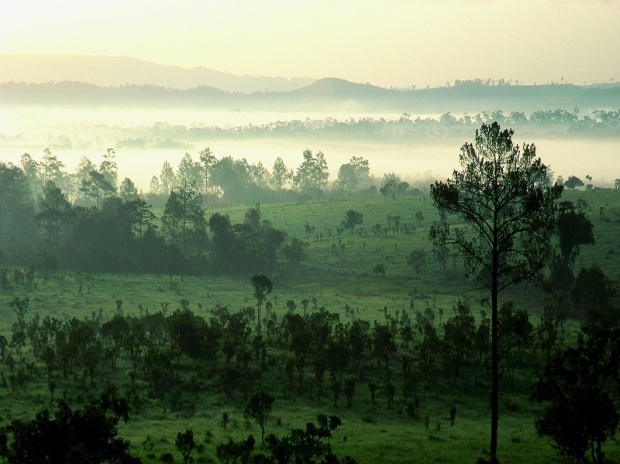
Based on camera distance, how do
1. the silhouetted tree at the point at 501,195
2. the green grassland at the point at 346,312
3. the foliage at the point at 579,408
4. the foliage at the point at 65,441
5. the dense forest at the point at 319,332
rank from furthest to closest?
1. the green grassland at the point at 346,312
2. the dense forest at the point at 319,332
3. the silhouetted tree at the point at 501,195
4. the foliage at the point at 579,408
5. the foliage at the point at 65,441

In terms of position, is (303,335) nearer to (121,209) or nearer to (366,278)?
(366,278)

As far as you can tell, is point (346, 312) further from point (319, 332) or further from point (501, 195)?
point (501, 195)

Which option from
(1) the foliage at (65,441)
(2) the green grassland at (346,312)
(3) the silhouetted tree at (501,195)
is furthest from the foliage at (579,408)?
(1) the foliage at (65,441)

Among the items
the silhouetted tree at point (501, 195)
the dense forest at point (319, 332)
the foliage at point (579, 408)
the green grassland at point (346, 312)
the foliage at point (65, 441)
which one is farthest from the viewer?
the green grassland at point (346, 312)

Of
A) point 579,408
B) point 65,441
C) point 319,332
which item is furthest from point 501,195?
point 319,332

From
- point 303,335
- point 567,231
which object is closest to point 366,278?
point 567,231

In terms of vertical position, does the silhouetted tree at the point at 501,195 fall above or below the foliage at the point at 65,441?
above

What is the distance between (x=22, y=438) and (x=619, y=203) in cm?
13767

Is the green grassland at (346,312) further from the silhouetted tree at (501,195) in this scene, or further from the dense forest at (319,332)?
the silhouetted tree at (501,195)

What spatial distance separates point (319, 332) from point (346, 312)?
23.8m

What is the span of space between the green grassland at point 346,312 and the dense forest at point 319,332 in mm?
289

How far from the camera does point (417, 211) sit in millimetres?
160000

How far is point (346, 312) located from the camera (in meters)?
92.8

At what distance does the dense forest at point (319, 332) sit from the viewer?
109 feet
